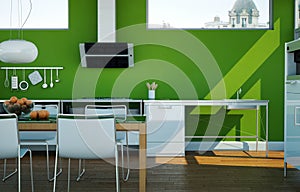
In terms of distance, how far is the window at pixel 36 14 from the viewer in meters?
7.00

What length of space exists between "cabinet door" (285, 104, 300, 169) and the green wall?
78.8 inches

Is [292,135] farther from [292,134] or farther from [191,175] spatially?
[191,175]

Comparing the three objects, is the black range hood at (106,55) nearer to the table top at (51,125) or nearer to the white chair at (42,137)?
the white chair at (42,137)

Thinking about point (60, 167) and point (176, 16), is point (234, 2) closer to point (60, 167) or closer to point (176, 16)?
point (176, 16)

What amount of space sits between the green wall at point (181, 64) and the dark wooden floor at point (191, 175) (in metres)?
1.09

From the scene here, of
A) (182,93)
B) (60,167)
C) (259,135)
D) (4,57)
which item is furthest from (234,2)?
(4,57)

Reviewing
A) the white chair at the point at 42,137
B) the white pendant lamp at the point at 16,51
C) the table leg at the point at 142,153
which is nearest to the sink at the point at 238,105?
the white chair at the point at 42,137

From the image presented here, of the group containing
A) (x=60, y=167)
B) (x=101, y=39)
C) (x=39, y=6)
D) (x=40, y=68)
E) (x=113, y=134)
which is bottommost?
(x=60, y=167)

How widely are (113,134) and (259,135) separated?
3.72 meters

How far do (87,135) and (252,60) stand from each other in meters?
3.87

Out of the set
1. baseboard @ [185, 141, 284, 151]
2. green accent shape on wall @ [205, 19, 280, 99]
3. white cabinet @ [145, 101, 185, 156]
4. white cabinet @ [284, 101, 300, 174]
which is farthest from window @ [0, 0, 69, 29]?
white cabinet @ [284, 101, 300, 174]

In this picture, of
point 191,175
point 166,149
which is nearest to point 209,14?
point 166,149

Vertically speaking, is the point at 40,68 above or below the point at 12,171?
above

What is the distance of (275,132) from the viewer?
6934mm
